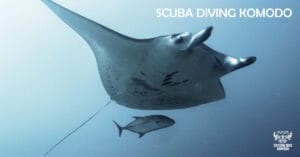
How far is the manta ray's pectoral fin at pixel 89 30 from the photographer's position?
67.4 inches

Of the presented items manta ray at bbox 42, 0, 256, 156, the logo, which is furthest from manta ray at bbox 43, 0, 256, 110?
the logo

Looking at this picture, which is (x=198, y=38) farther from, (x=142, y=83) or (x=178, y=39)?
(x=142, y=83)

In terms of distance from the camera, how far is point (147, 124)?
5.78ft

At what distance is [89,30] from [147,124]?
0.42 metres

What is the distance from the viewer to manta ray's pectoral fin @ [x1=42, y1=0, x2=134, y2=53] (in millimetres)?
1713

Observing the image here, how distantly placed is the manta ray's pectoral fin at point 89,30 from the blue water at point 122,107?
25 millimetres

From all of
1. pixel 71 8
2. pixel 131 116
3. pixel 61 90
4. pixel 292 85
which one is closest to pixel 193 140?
pixel 131 116

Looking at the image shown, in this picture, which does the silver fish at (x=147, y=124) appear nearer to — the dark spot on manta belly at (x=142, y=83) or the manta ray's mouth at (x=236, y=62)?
the dark spot on manta belly at (x=142, y=83)

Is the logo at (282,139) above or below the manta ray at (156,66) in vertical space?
below

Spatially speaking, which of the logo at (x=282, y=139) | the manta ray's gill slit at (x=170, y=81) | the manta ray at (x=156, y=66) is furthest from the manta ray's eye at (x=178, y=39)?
the logo at (x=282, y=139)

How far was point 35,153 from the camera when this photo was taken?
180 centimetres

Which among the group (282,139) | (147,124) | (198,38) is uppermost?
(198,38)

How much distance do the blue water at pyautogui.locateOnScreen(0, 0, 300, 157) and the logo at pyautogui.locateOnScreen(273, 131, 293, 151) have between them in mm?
19

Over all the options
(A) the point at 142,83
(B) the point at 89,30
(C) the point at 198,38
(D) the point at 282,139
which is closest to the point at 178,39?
(C) the point at 198,38
